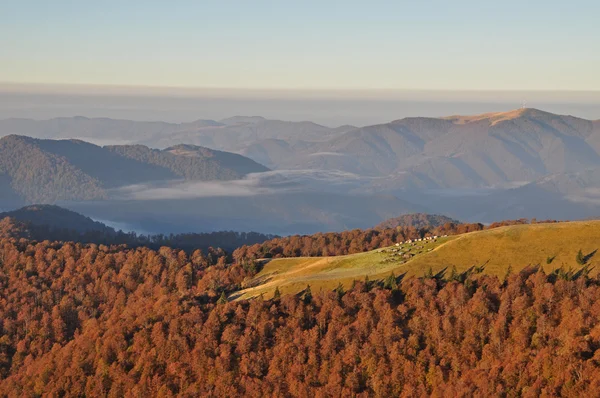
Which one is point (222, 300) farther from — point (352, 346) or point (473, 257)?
point (473, 257)

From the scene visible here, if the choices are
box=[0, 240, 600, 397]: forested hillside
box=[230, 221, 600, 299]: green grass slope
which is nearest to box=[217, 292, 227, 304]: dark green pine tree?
box=[0, 240, 600, 397]: forested hillside

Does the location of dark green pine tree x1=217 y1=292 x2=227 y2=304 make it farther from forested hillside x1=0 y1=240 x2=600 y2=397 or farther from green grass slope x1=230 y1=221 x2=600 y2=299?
green grass slope x1=230 y1=221 x2=600 y2=299

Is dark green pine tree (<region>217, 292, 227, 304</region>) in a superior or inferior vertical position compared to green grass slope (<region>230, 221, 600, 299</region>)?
inferior

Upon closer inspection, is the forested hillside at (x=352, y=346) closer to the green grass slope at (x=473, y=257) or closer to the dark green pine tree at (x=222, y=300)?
the dark green pine tree at (x=222, y=300)

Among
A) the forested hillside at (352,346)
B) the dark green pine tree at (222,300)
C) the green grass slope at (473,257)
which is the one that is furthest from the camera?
the dark green pine tree at (222,300)

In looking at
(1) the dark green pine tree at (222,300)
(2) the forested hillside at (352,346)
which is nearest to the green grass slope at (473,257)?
(1) the dark green pine tree at (222,300)

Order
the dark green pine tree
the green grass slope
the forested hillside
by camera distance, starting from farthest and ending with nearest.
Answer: the dark green pine tree → the green grass slope → the forested hillside
